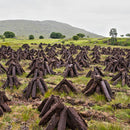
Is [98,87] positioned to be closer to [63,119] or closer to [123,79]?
[123,79]

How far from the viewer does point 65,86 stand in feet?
28.7

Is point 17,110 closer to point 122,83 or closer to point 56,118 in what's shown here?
point 56,118

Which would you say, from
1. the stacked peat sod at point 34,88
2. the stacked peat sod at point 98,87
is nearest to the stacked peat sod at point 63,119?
the stacked peat sod at point 34,88

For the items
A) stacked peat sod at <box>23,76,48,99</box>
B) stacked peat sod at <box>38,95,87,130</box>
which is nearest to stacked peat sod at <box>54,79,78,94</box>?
stacked peat sod at <box>23,76,48,99</box>

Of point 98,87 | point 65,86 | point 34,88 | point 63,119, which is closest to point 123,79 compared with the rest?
point 98,87

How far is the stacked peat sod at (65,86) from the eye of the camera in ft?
28.9

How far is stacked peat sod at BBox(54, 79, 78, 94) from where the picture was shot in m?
8.81

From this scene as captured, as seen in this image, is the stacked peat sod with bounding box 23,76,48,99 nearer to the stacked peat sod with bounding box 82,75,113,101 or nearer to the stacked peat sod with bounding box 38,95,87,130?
the stacked peat sod with bounding box 82,75,113,101

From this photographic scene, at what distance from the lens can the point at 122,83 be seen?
10.3 meters

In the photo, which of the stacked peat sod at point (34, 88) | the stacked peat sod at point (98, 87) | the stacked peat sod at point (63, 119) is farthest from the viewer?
the stacked peat sod at point (34, 88)

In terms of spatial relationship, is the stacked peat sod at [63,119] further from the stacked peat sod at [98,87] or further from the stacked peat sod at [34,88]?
the stacked peat sod at [98,87]

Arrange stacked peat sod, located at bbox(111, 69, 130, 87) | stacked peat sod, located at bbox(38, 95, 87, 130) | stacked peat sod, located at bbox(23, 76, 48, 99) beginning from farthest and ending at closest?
stacked peat sod, located at bbox(111, 69, 130, 87), stacked peat sod, located at bbox(23, 76, 48, 99), stacked peat sod, located at bbox(38, 95, 87, 130)

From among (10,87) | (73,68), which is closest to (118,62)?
(73,68)

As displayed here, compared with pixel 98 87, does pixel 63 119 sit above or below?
below
